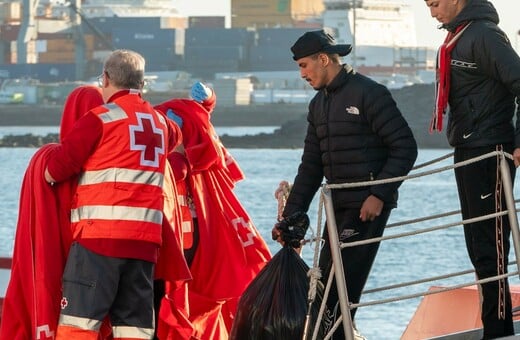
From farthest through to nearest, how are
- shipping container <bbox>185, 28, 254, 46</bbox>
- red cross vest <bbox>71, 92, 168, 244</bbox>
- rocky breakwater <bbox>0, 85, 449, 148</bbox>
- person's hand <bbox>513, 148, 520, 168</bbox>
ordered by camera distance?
shipping container <bbox>185, 28, 254, 46</bbox> < rocky breakwater <bbox>0, 85, 449, 148</bbox> < red cross vest <bbox>71, 92, 168, 244</bbox> < person's hand <bbox>513, 148, 520, 168</bbox>

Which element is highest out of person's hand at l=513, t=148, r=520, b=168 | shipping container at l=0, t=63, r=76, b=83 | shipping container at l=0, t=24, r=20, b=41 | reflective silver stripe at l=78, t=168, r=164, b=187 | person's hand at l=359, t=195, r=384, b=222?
person's hand at l=513, t=148, r=520, b=168

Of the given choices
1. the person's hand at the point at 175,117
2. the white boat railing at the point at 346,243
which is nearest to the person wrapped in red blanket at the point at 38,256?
the white boat railing at the point at 346,243

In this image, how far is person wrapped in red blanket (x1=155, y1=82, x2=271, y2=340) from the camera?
673 centimetres

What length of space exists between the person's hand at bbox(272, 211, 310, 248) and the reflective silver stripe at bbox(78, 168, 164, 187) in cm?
52

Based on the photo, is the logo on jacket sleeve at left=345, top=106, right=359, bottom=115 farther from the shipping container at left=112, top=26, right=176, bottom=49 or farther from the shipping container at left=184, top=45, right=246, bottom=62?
the shipping container at left=112, top=26, right=176, bottom=49

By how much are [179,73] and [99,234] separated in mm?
104230

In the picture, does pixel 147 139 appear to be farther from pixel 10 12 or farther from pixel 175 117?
pixel 10 12

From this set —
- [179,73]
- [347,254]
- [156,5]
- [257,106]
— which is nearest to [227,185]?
[347,254]

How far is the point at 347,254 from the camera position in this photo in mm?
5172

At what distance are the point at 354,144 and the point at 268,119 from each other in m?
86.8

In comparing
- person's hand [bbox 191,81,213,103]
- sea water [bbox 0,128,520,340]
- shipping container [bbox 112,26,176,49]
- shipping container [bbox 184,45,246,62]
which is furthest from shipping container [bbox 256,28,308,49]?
person's hand [bbox 191,81,213,103]

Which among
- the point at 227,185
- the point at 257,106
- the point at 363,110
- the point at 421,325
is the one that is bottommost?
the point at 257,106

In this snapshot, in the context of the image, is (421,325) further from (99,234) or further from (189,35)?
(189,35)

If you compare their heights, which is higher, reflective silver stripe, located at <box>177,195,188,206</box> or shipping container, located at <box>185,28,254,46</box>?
reflective silver stripe, located at <box>177,195,188,206</box>
